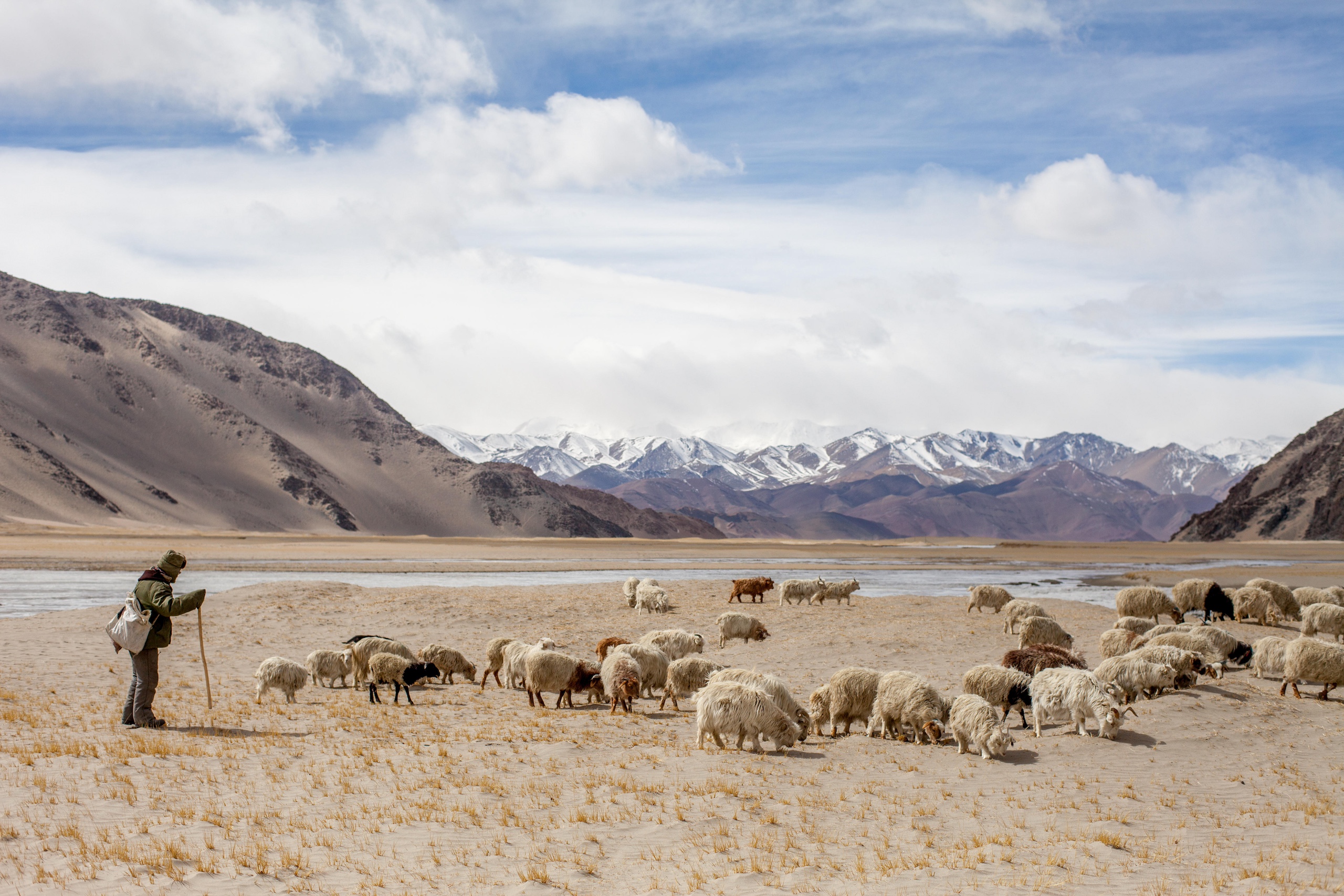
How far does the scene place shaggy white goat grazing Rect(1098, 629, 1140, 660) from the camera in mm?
20812

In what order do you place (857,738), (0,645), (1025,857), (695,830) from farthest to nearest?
(0,645) → (857,738) → (695,830) → (1025,857)

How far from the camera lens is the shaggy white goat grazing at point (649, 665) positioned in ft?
61.0

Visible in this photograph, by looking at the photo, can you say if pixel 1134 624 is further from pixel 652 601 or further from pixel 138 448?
pixel 138 448

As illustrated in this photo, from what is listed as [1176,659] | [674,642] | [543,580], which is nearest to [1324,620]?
[1176,659]

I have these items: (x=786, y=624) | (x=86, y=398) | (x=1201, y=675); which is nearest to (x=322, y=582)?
(x=786, y=624)

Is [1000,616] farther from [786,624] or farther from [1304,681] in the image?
[1304,681]

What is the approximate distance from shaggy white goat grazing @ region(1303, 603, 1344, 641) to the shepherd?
2736 cm

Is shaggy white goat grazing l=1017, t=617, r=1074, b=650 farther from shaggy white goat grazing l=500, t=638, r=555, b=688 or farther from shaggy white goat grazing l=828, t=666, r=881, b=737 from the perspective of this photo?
shaggy white goat grazing l=500, t=638, r=555, b=688

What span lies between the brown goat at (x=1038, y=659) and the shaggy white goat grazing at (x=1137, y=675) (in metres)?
0.83

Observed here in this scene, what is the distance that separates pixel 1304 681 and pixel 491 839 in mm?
16800

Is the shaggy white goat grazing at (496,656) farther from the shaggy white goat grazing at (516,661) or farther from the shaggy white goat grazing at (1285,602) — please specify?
the shaggy white goat grazing at (1285,602)

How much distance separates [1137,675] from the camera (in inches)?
671

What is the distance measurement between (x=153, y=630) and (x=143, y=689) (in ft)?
3.22

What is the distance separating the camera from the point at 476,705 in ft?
57.6
